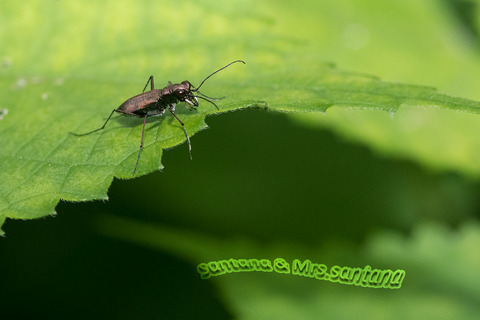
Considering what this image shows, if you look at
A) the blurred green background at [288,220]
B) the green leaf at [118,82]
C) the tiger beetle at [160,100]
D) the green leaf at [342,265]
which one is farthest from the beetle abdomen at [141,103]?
the green leaf at [342,265]

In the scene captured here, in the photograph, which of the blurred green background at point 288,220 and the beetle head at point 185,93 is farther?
the blurred green background at point 288,220

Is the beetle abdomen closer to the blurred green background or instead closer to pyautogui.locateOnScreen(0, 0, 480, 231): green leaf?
pyautogui.locateOnScreen(0, 0, 480, 231): green leaf

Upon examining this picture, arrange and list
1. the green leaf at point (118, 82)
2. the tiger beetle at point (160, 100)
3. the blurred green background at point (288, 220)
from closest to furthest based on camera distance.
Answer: the green leaf at point (118, 82) → the tiger beetle at point (160, 100) → the blurred green background at point (288, 220)

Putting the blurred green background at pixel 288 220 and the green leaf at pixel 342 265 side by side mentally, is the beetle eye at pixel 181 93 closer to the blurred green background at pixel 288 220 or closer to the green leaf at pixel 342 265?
the blurred green background at pixel 288 220

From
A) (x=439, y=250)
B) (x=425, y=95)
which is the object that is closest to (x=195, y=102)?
(x=425, y=95)

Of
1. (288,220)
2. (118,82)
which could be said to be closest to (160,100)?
(118,82)

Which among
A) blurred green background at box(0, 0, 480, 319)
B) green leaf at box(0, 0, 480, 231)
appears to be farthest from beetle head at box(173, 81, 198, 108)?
blurred green background at box(0, 0, 480, 319)

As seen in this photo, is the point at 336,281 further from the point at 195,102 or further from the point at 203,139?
the point at 203,139

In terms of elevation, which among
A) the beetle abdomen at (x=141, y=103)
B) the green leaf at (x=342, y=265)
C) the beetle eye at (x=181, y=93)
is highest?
the beetle eye at (x=181, y=93)
